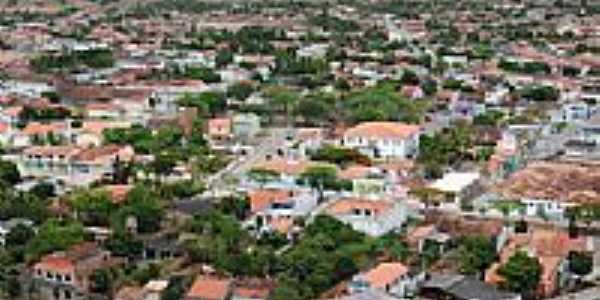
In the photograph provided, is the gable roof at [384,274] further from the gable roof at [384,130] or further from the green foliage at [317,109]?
the green foliage at [317,109]

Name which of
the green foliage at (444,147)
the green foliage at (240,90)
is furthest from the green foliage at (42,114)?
the green foliage at (444,147)

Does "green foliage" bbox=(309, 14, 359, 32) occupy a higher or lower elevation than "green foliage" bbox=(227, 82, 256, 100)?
lower

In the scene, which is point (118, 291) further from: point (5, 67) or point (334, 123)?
point (5, 67)

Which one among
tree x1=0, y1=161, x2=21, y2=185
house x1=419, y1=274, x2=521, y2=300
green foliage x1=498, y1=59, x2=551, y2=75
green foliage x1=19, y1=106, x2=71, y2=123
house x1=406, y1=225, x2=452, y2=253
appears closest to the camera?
house x1=419, y1=274, x2=521, y2=300

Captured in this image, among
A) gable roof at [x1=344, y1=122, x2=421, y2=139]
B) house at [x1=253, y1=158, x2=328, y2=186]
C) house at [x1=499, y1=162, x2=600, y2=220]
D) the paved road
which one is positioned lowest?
the paved road

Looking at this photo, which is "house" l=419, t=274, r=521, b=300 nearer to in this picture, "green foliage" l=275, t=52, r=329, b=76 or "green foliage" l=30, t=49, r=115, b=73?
"green foliage" l=275, t=52, r=329, b=76

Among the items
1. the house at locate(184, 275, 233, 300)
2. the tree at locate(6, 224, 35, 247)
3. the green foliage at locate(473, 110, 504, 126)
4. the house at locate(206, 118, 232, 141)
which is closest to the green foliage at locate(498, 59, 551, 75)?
the green foliage at locate(473, 110, 504, 126)
